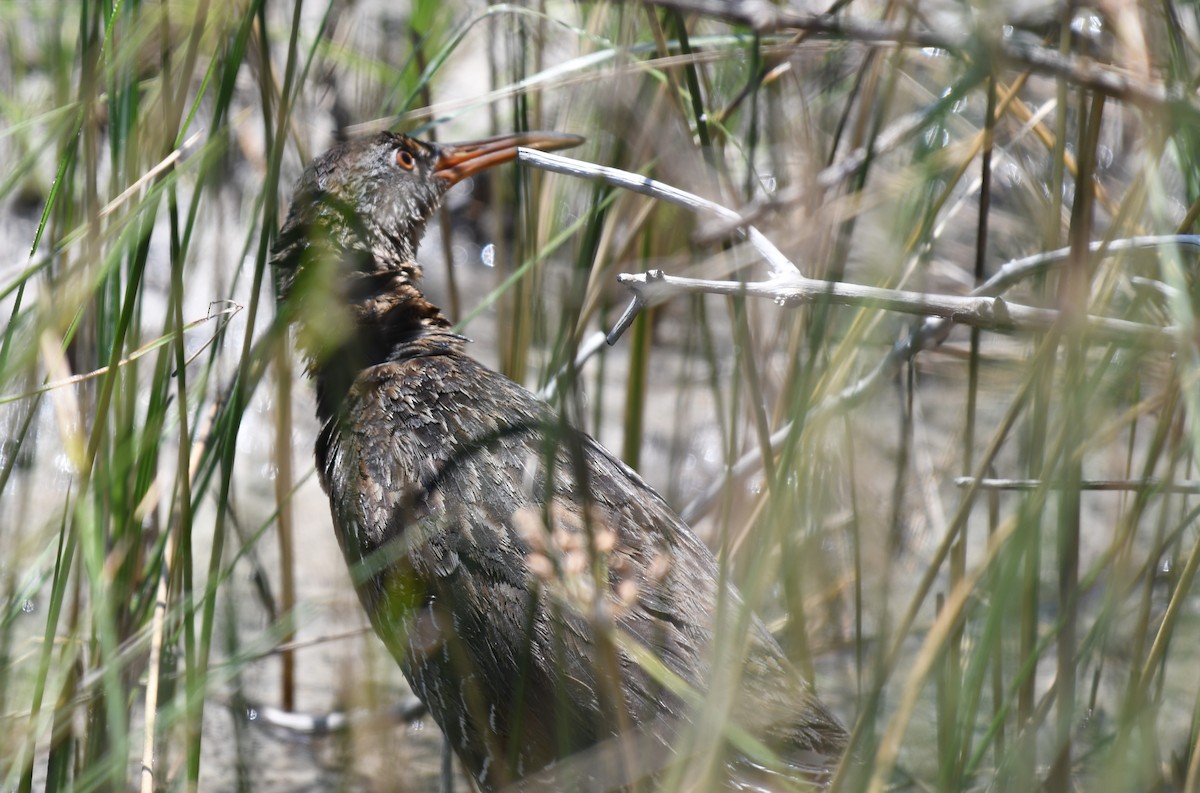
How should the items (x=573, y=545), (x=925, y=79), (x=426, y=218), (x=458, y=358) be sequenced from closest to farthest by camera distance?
1. (x=573, y=545)
2. (x=458, y=358)
3. (x=426, y=218)
4. (x=925, y=79)

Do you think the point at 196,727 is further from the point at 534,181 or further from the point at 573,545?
the point at 534,181

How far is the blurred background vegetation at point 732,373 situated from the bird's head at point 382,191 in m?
0.09

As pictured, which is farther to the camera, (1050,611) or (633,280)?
(1050,611)

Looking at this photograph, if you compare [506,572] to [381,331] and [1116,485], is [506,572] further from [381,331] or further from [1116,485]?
[1116,485]

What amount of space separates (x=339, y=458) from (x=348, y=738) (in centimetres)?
70

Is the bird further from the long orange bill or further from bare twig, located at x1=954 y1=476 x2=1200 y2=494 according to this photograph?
bare twig, located at x1=954 y1=476 x2=1200 y2=494

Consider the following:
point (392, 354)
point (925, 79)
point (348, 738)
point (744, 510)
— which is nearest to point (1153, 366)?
point (744, 510)

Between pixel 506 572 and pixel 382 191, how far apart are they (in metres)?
1.14

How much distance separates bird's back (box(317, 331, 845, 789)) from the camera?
1870 millimetres

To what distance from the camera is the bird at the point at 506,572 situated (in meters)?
1.84

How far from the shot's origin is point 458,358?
2404mm

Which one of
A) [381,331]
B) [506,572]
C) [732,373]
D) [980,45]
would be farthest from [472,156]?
[980,45]

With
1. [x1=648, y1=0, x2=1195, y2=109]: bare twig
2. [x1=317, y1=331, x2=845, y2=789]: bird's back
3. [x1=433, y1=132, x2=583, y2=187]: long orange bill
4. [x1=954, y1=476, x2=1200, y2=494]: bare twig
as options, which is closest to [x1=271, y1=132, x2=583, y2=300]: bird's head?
[x1=433, y1=132, x2=583, y2=187]: long orange bill

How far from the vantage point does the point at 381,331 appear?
2500mm
